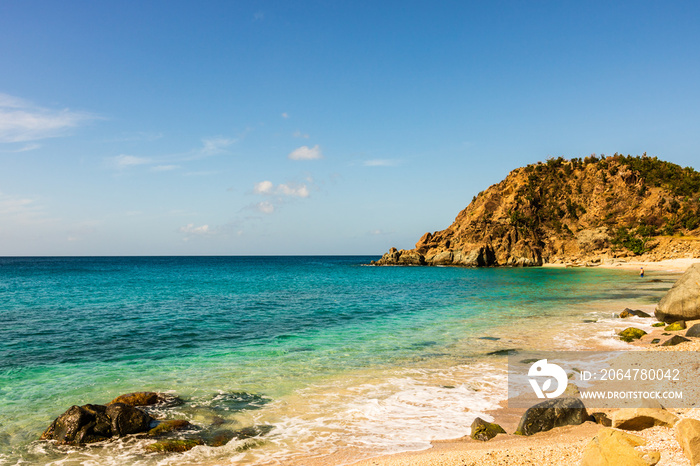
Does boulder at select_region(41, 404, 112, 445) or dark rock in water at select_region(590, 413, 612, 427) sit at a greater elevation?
dark rock in water at select_region(590, 413, 612, 427)

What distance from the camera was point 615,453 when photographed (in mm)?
Answer: 5207

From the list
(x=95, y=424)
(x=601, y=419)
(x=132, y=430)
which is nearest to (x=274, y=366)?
(x=132, y=430)

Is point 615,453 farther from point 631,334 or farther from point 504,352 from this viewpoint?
point 631,334

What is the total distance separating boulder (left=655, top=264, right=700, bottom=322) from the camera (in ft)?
60.1

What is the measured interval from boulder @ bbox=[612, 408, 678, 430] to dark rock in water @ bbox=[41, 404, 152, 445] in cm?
950

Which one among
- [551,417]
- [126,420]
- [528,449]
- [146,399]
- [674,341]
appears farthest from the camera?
[674,341]

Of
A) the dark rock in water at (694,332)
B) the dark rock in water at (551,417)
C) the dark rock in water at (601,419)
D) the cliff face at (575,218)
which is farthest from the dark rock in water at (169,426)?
the cliff face at (575,218)

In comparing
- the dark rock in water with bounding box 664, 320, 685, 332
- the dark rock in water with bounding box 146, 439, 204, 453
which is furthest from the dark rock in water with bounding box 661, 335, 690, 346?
the dark rock in water with bounding box 146, 439, 204, 453

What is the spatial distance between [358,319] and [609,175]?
102254 mm

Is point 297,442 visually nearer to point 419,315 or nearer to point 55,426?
point 55,426

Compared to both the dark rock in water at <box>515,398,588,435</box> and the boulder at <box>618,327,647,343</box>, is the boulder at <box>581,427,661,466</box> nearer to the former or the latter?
the dark rock in water at <box>515,398,588,435</box>

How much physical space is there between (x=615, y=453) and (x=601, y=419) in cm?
380

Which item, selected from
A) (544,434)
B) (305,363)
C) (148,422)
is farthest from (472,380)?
(148,422)

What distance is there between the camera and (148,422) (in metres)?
9.22
